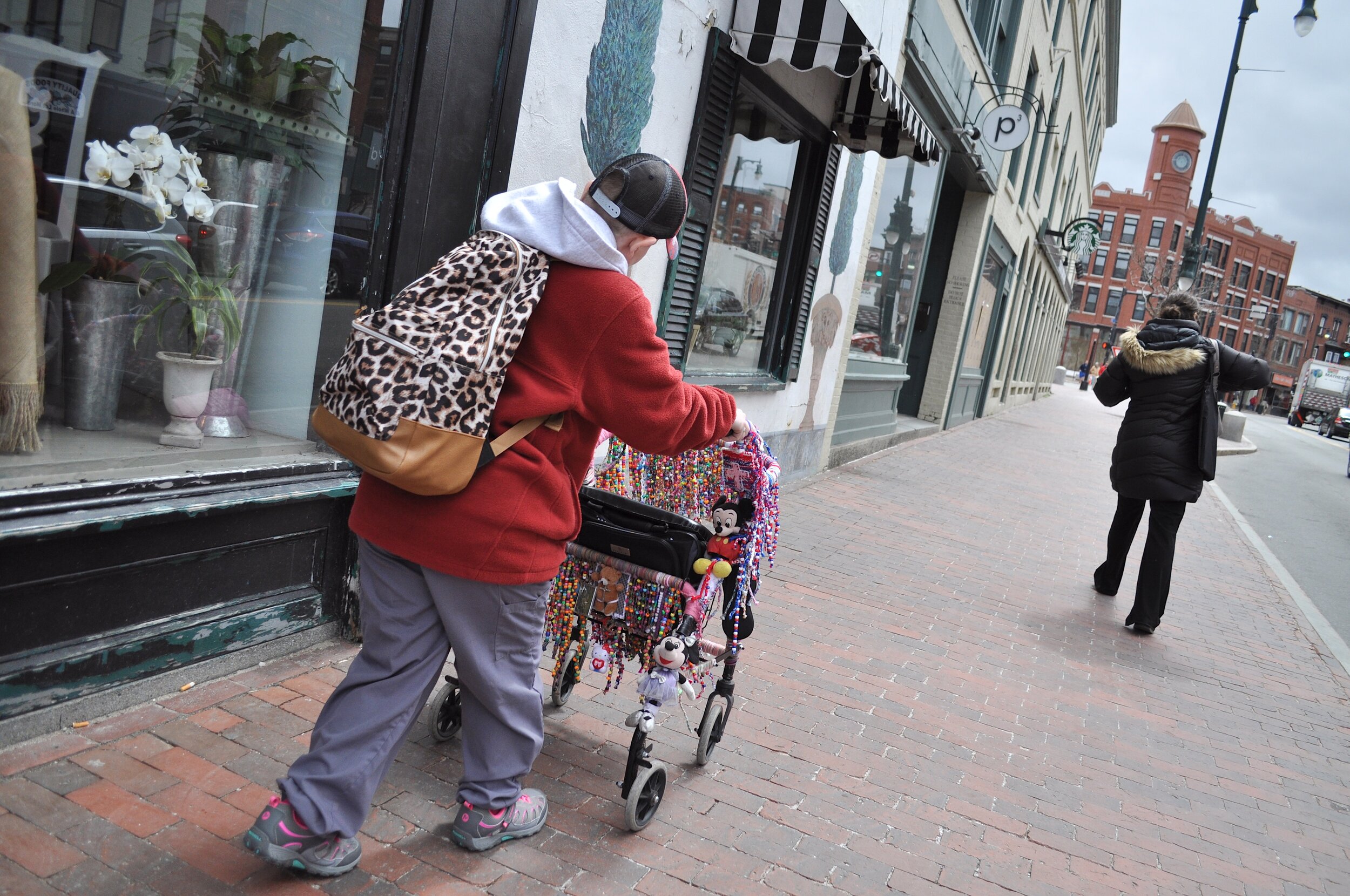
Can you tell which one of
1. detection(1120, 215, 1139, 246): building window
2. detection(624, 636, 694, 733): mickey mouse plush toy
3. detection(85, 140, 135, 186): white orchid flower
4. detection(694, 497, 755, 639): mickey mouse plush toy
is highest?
detection(1120, 215, 1139, 246): building window

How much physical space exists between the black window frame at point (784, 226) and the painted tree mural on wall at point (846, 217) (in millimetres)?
362

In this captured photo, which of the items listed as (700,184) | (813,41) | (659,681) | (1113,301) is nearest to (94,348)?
(659,681)

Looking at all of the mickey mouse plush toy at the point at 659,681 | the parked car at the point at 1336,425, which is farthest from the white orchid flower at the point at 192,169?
the parked car at the point at 1336,425

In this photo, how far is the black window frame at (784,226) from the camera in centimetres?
631

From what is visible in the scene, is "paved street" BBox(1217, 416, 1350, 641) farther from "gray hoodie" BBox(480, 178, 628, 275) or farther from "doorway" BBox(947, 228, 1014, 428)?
"gray hoodie" BBox(480, 178, 628, 275)

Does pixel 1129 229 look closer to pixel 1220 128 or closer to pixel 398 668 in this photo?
pixel 1220 128

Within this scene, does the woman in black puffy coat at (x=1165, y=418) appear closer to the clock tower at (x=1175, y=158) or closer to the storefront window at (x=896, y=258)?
the storefront window at (x=896, y=258)

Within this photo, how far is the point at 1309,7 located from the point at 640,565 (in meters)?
22.9

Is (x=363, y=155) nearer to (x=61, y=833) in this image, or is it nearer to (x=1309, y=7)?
(x=61, y=833)

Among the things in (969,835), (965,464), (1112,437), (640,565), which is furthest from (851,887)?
(1112,437)

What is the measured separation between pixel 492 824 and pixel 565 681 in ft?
3.46

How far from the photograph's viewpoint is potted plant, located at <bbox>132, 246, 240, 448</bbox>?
3.51 metres

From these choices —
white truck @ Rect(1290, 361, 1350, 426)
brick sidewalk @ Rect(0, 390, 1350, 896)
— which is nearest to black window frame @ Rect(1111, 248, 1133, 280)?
white truck @ Rect(1290, 361, 1350, 426)

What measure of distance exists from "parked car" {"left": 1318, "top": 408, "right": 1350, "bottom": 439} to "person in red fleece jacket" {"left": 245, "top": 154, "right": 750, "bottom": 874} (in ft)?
165
